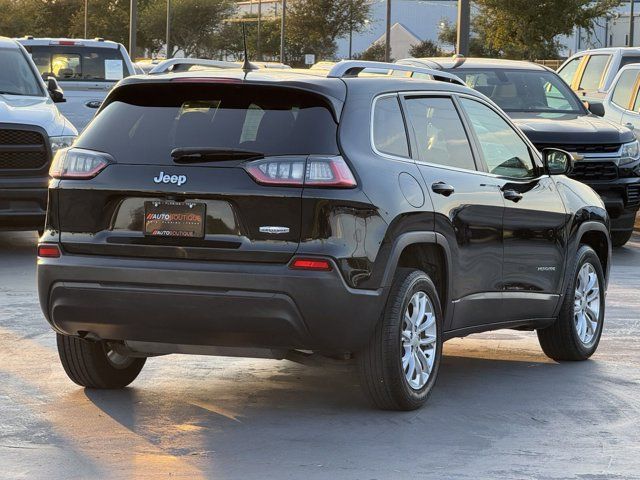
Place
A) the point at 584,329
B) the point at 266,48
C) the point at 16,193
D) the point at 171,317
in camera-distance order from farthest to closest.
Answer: the point at 266,48
the point at 16,193
the point at 584,329
the point at 171,317

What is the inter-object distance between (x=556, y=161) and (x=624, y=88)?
11.9 metres

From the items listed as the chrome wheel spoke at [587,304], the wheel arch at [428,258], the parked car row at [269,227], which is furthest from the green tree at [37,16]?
the wheel arch at [428,258]

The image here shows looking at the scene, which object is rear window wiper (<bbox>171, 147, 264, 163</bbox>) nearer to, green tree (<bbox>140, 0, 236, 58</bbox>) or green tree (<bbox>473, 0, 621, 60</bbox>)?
Result: green tree (<bbox>473, 0, 621, 60</bbox>)

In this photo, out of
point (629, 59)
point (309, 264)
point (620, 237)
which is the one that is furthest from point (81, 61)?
point (309, 264)

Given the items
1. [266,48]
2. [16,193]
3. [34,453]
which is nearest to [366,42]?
[266,48]

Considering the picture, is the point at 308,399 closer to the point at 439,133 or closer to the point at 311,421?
the point at 311,421

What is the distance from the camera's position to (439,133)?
8133 mm

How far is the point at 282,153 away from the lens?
7055 mm

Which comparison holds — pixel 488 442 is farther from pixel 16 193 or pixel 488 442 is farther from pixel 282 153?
pixel 16 193

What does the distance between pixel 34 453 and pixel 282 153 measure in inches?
67.2

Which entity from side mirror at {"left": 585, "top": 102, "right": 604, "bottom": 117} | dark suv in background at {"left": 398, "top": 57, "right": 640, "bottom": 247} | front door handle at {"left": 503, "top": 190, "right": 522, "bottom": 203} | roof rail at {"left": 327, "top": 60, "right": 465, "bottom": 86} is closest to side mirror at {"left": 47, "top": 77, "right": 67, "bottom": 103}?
dark suv in background at {"left": 398, "top": 57, "right": 640, "bottom": 247}

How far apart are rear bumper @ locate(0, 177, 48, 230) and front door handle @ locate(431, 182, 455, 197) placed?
707cm

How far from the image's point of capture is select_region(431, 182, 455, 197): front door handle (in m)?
7.79

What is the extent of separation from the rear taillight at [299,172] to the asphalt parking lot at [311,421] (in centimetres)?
97
